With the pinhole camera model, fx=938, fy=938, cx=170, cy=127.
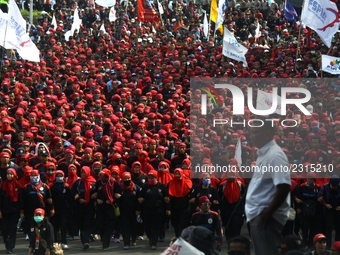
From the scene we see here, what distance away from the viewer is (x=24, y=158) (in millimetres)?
17281

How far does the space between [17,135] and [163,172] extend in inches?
152

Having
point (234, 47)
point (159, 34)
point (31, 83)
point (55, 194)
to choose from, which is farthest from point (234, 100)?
point (159, 34)

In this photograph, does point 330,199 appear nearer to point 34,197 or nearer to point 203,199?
point 203,199

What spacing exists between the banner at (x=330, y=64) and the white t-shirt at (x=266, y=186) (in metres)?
15.6

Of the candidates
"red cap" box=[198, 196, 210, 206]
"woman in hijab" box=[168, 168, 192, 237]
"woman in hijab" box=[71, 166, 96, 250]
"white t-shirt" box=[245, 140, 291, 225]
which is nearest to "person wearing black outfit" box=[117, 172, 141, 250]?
"woman in hijab" box=[71, 166, 96, 250]

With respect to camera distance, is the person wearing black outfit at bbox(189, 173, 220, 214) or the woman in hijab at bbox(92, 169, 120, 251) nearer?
the person wearing black outfit at bbox(189, 173, 220, 214)

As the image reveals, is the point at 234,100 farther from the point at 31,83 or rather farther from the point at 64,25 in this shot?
the point at 64,25

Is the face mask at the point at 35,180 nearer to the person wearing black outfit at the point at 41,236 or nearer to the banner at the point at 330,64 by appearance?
the person wearing black outfit at the point at 41,236

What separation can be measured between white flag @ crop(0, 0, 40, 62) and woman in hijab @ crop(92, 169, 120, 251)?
24.1 feet

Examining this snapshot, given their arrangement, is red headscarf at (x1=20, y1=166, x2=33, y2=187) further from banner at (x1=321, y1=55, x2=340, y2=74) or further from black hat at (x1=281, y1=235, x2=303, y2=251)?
black hat at (x1=281, y1=235, x2=303, y2=251)

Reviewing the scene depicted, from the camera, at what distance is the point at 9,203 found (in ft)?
53.7

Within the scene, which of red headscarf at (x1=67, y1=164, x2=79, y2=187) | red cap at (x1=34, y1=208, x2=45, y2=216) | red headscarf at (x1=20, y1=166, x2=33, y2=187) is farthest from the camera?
red headscarf at (x1=67, y1=164, x2=79, y2=187)

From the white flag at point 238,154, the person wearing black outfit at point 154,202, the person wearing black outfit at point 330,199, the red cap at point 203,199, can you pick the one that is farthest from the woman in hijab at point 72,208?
the person wearing black outfit at point 330,199

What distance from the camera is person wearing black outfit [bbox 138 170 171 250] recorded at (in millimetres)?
16484
